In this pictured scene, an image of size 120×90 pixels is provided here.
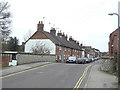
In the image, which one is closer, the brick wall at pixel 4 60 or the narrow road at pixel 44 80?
the narrow road at pixel 44 80

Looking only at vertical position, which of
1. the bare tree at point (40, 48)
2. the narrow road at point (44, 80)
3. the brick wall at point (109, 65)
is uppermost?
the bare tree at point (40, 48)

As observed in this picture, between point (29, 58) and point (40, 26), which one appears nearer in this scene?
point (29, 58)

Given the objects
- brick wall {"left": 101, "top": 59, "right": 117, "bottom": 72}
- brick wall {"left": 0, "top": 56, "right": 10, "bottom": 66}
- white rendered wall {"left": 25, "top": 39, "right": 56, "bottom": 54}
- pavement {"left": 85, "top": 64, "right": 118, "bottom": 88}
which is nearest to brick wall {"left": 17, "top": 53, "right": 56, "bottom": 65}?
brick wall {"left": 0, "top": 56, "right": 10, "bottom": 66}

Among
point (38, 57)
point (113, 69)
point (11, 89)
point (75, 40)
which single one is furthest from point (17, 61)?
point (75, 40)

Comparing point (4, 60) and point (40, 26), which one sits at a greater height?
point (40, 26)

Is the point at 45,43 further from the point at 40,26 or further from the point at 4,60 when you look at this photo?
the point at 4,60

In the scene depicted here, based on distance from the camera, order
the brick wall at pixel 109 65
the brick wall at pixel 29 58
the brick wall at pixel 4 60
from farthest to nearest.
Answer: the brick wall at pixel 29 58
the brick wall at pixel 4 60
the brick wall at pixel 109 65

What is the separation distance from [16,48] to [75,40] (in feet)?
89.4

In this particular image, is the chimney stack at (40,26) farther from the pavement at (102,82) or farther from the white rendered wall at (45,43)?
the pavement at (102,82)

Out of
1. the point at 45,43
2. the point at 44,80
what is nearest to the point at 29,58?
the point at 44,80

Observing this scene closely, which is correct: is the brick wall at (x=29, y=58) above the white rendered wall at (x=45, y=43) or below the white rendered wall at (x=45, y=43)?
below

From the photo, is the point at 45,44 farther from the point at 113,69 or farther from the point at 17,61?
the point at 113,69

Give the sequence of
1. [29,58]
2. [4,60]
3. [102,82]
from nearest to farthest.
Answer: [102,82]
[4,60]
[29,58]

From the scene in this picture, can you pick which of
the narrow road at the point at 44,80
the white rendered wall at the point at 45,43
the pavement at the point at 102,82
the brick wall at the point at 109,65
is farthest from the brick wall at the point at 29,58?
the pavement at the point at 102,82
